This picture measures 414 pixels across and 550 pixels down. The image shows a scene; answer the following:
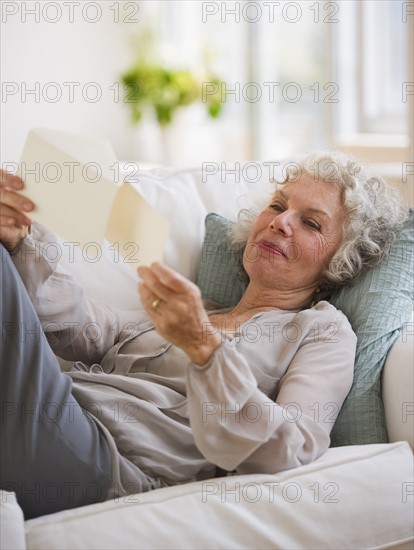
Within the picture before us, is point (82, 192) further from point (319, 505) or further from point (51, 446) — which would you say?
point (319, 505)

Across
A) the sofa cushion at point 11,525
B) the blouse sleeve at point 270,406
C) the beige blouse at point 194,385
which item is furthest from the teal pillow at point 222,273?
the sofa cushion at point 11,525

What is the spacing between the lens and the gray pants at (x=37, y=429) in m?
1.38

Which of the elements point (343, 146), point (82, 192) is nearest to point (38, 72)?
point (343, 146)

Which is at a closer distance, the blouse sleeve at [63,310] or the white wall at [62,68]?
the blouse sleeve at [63,310]

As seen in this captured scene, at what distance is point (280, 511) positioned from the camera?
1.39 meters

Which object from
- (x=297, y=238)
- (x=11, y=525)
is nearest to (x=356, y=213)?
(x=297, y=238)

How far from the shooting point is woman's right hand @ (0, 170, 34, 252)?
1.41 m

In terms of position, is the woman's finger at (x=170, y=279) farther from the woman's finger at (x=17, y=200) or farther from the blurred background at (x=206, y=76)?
the blurred background at (x=206, y=76)

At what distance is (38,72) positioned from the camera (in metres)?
4.99

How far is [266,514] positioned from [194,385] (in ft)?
0.88

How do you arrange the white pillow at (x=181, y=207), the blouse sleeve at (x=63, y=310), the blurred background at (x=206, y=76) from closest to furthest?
the blouse sleeve at (x=63, y=310) < the white pillow at (x=181, y=207) < the blurred background at (x=206, y=76)

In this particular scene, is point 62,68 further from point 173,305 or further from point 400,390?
point 173,305

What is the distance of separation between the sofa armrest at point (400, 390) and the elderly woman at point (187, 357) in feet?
0.30

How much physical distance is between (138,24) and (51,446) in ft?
14.9
